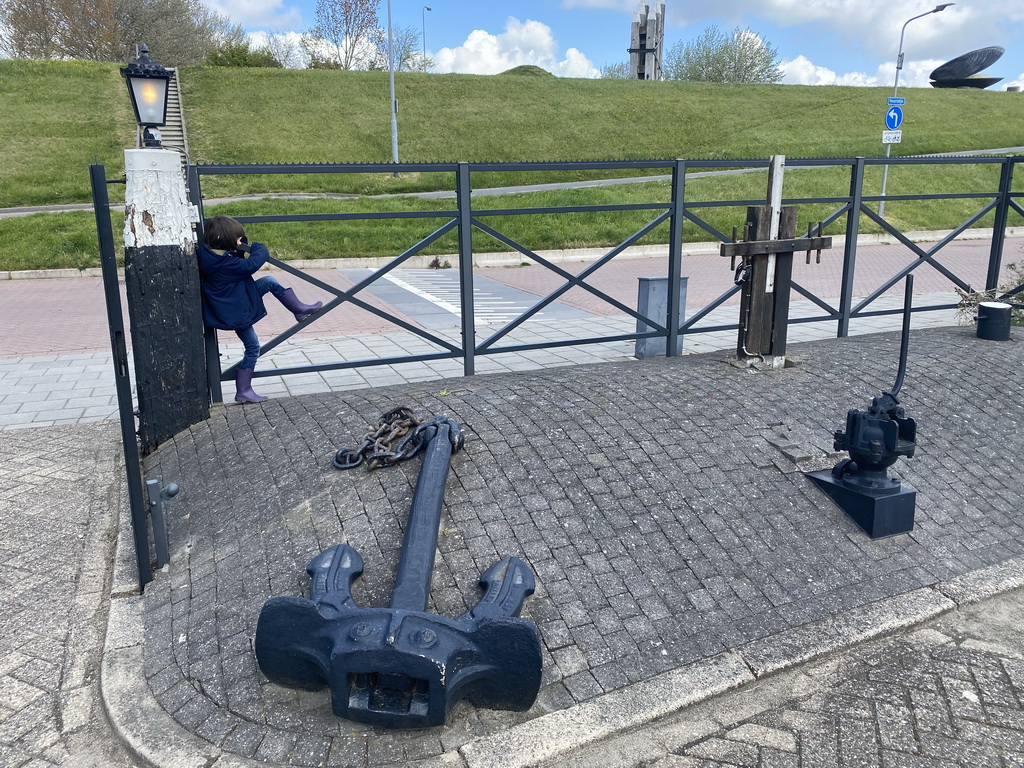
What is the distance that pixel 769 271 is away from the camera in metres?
5.91

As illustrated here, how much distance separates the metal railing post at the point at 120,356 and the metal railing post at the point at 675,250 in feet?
13.8

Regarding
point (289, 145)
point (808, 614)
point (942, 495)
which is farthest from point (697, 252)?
point (289, 145)

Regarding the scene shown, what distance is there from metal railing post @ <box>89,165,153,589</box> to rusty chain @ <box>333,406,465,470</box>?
990mm

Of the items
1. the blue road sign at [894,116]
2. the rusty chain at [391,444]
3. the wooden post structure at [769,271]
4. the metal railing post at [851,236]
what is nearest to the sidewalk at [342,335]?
the metal railing post at [851,236]

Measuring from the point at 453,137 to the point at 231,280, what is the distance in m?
29.7

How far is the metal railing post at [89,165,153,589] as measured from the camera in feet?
11.4

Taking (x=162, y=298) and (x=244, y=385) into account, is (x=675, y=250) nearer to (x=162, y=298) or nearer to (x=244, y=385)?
(x=244, y=385)

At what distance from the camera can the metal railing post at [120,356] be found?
11.4 ft

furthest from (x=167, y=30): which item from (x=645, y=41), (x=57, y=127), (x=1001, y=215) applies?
(x=1001, y=215)

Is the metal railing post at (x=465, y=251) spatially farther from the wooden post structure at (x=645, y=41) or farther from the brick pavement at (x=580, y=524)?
the wooden post structure at (x=645, y=41)

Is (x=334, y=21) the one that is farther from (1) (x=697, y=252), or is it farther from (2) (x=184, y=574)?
(2) (x=184, y=574)

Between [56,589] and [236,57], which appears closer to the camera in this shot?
[56,589]

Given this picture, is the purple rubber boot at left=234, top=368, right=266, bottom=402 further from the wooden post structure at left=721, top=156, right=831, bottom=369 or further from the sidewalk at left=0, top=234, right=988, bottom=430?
the wooden post structure at left=721, top=156, right=831, bottom=369

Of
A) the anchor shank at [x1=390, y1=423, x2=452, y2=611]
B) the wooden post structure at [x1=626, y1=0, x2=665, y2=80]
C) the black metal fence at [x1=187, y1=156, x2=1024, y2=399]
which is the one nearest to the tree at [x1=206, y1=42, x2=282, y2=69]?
the wooden post structure at [x1=626, y1=0, x2=665, y2=80]
